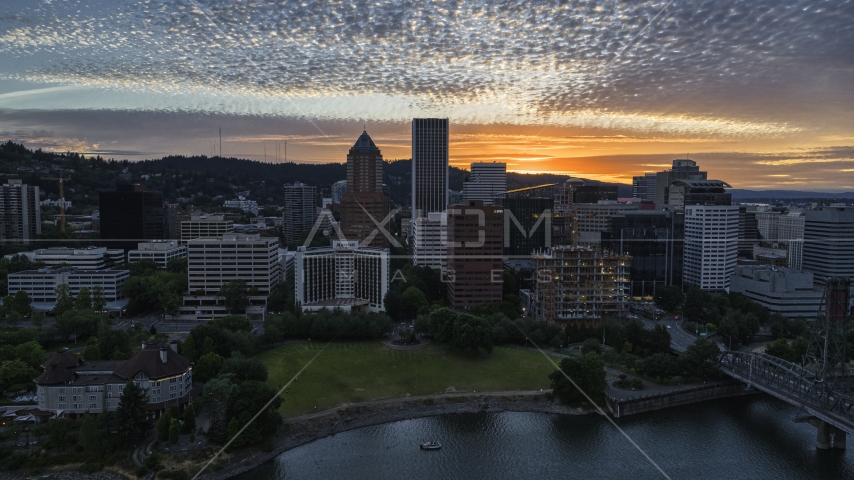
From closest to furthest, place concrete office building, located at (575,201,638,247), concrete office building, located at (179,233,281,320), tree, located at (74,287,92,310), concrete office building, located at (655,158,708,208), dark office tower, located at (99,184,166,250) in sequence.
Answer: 1. tree, located at (74,287,92,310)
2. concrete office building, located at (179,233,281,320)
3. dark office tower, located at (99,184,166,250)
4. concrete office building, located at (575,201,638,247)
5. concrete office building, located at (655,158,708,208)

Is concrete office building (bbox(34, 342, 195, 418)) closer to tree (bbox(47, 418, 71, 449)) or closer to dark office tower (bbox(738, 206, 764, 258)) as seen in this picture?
tree (bbox(47, 418, 71, 449))

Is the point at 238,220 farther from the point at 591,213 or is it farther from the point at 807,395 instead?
the point at 807,395

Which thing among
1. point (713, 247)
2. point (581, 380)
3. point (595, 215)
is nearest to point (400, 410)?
point (581, 380)

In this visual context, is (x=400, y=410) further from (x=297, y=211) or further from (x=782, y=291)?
(x=297, y=211)

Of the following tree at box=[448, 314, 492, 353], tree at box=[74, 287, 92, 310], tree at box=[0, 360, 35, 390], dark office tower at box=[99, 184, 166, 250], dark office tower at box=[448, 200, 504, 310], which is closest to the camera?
tree at box=[0, 360, 35, 390]

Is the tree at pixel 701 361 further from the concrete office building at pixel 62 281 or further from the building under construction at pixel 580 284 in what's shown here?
the concrete office building at pixel 62 281

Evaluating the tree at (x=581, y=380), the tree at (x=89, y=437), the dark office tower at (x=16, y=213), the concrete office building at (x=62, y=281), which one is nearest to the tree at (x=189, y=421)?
the tree at (x=89, y=437)

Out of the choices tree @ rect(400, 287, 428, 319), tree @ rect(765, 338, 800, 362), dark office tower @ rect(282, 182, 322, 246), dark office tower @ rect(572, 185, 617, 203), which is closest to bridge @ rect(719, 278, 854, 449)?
tree @ rect(765, 338, 800, 362)

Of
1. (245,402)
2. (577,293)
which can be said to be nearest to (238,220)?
(577,293)
